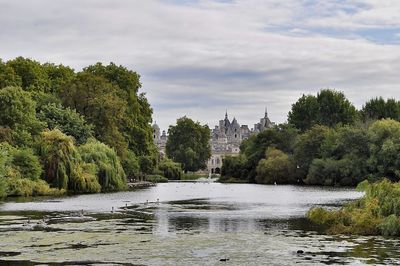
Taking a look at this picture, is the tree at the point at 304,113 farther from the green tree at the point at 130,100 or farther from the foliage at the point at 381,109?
the green tree at the point at 130,100

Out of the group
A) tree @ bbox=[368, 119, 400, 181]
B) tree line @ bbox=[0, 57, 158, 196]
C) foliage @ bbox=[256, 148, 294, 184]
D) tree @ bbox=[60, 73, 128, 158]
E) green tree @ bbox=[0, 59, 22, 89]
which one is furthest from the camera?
foliage @ bbox=[256, 148, 294, 184]

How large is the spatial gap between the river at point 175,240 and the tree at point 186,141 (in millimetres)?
131488

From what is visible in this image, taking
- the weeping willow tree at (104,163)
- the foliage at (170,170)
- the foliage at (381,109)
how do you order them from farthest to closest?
1. the foliage at (170,170)
2. the foliage at (381,109)
3. the weeping willow tree at (104,163)

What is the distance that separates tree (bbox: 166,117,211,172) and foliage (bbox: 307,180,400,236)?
142036 millimetres

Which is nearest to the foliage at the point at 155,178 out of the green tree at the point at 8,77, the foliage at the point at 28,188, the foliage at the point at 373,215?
the green tree at the point at 8,77

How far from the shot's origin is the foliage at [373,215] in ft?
103

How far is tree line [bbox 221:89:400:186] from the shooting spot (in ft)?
288

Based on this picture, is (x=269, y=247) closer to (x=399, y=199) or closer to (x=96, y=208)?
(x=399, y=199)

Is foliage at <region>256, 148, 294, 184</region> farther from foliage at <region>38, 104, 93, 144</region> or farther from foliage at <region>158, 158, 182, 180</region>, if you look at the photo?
foliage at <region>38, 104, 93, 144</region>

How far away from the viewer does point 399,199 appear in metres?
32.0

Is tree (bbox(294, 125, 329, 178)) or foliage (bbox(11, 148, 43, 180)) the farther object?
tree (bbox(294, 125, 329, 178))

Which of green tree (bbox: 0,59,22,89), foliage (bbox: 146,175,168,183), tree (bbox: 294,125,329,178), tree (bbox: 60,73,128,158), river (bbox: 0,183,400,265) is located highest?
green tree (bbox: 0,59,22,89)

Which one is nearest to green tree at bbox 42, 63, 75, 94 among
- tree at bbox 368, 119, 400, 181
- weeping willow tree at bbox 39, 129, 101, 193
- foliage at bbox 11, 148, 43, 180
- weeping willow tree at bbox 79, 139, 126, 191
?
weeping willow tree at bbox 79, 139, 126, 191

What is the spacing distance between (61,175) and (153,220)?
2675 centimetres
